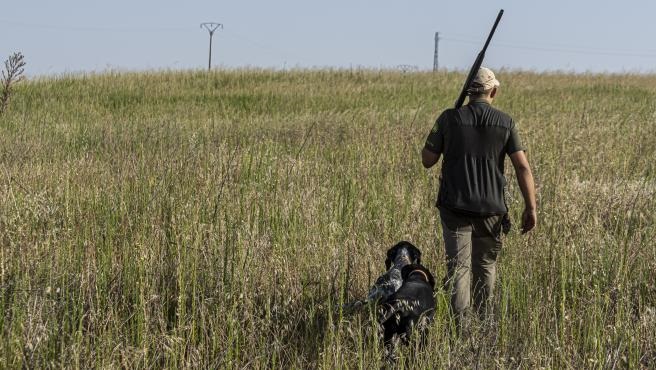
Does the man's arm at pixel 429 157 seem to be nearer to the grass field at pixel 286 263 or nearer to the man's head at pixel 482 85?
the man's head at pixel 482 85

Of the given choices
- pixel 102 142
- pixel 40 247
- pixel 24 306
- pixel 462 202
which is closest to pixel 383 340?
pixel 462 202

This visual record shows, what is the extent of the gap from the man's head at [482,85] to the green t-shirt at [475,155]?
0.06 metres

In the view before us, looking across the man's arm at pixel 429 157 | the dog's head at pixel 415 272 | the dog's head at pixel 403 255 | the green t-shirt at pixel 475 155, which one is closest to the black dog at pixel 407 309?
the dog's head at pixel 415 272

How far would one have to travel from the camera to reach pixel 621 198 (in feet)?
18.9

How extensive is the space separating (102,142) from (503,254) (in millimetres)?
6294

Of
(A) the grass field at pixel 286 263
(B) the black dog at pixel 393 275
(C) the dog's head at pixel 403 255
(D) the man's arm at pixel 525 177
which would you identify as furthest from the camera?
(D) the man's arm at pixel 525 177

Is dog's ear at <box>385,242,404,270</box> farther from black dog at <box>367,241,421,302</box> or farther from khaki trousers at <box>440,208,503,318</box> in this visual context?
khaki trousers at <box>440,208,503,318</box>

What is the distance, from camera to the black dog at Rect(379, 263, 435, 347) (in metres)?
3.42

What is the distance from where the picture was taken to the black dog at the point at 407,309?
342 centimetres

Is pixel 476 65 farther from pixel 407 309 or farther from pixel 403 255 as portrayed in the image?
pixel 407 309

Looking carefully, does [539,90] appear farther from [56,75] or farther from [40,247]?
[40,247]

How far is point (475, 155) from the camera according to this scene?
3.88m

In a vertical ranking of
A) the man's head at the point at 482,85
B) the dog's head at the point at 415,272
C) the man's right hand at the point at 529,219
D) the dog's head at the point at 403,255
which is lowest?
the dog's head at the point at 415,272

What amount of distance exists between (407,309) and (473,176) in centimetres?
83
